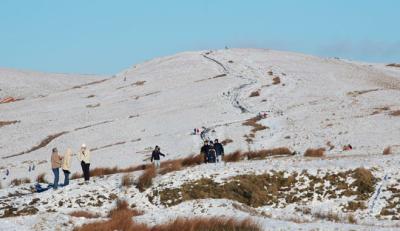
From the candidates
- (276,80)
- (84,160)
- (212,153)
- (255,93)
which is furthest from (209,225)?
(276,80)

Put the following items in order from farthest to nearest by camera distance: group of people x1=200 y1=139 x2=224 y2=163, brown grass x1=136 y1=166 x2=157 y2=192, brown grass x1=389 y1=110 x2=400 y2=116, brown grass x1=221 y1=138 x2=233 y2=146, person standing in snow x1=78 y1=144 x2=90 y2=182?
brown grass x1=389 y1=110 x2=400 y2=116
brown grass x1=221 y1=138 x2=233 y2=146
group of people x1=200 y1=139 x2=224 y2=163
person standing in snow x1=78 y1=144 x2=90 y2=182
brown grass x1=136 y1=166 x2=157 y2=192

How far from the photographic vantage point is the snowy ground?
23.3 m

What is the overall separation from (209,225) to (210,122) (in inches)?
1524

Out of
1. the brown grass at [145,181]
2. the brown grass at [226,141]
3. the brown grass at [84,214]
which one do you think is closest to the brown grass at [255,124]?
the brown grass at [226,141]

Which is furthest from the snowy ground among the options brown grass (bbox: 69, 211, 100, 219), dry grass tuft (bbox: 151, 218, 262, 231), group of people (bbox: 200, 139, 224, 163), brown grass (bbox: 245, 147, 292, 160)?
group of people (bbox: 200, 139, 224, 163)

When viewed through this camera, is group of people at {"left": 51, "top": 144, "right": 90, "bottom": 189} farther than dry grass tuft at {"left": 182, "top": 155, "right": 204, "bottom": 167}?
No

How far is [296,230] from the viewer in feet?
52.7

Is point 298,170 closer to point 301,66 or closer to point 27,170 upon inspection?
point 27,170

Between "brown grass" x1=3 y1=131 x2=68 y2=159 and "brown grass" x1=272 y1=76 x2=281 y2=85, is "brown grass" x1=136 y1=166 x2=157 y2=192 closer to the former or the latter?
"brown grass" x1=3 y1=131 x2=68 y2=159

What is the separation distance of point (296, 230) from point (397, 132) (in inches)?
986

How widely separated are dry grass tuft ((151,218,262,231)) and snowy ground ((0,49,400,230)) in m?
0.57

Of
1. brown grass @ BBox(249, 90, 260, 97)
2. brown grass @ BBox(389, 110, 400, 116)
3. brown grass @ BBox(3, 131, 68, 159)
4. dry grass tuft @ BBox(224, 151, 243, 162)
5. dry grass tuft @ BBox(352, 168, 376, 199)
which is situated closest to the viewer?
dry grass tuft @ BBox(352, 168, 376, 199)

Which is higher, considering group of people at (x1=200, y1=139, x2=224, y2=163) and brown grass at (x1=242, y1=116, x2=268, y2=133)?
brown grass at (x1=242, y1=116, x2=268, y2=133)

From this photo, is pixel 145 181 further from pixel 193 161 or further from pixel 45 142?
pixel 45 142
